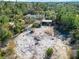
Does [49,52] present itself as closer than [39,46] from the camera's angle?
Yes

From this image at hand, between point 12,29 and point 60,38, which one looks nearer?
point 60,38

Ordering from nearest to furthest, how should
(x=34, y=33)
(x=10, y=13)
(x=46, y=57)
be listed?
(x=46, y=57), (x=34, y=33), (x=10, y=13)

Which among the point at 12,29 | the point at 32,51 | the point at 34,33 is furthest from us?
the point at 12,29

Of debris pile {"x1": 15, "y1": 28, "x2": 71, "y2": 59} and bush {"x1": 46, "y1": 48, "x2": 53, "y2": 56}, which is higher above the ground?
bush {"x1": 46, "y1": 48, "x2": 53, "y2": 56}

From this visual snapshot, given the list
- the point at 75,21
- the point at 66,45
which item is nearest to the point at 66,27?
the point at 75,21

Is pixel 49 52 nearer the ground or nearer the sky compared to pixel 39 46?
nearer the sky

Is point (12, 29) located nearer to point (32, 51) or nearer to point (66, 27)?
point (66, 27)

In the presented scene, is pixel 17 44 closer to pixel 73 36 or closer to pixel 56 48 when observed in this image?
pixel 56 48

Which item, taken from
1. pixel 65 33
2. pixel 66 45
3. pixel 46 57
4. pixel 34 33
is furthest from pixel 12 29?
pixel 46 57

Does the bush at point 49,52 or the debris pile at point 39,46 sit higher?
Result: the bush at point 49,52
